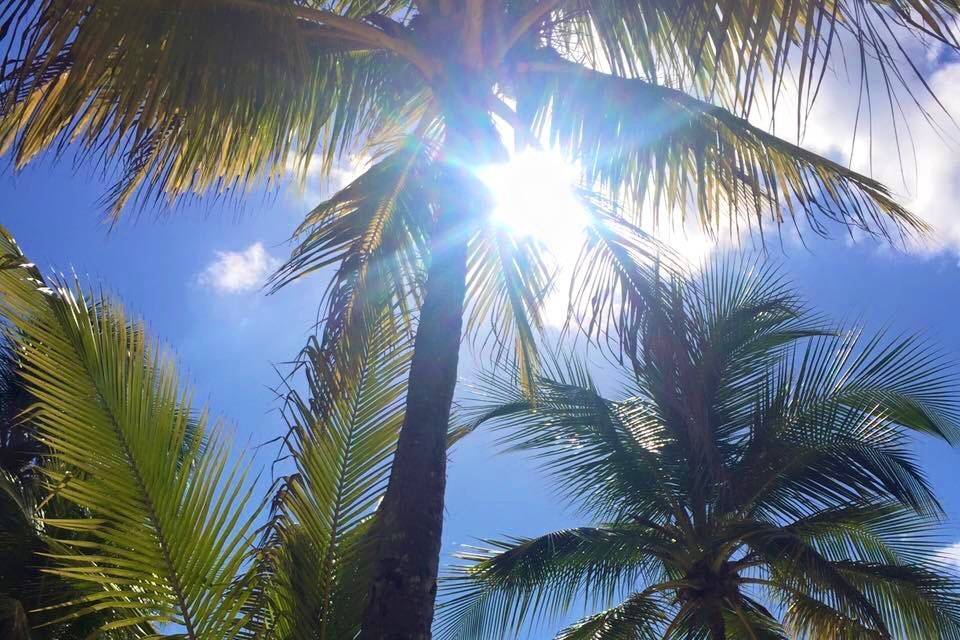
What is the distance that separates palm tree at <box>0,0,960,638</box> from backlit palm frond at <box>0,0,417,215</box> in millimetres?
14

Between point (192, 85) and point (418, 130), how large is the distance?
1.97 m

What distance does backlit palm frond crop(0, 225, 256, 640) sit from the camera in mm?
3301

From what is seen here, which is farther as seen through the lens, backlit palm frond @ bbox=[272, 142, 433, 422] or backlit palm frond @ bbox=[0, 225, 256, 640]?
backlit palm frond @ bbox=[272, 142, 433, 422]

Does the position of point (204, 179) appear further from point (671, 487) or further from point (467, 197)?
→ point (671, 487)

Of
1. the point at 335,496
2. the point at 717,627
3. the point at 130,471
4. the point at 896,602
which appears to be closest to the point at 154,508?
the point at 130,471

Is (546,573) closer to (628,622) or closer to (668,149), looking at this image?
(628,622)

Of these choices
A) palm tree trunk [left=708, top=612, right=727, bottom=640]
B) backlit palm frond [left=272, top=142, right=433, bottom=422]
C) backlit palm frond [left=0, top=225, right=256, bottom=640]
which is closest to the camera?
backlit palm frond [left=0, top=225, right=256, bottom=640]

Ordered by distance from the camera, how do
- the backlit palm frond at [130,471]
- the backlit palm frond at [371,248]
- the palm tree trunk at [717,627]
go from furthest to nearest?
the palm tree trunk at [717,627], the backlit palm frond at [371,248], the backlit palm frond at [130,471]

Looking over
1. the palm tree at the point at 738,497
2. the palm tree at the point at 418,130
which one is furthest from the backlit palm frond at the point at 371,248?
the palm tree at the point at 738,497

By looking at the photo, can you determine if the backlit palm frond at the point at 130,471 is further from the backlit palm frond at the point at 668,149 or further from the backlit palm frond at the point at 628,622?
the backlit palm frond at the point at 628,622

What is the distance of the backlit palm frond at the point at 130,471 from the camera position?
330 cm

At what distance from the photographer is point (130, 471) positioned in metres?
3.34

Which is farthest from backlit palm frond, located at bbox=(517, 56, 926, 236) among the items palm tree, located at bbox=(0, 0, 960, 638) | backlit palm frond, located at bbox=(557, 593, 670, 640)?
backlit palm frond, located at bbox=(557, 593, 670, 640)

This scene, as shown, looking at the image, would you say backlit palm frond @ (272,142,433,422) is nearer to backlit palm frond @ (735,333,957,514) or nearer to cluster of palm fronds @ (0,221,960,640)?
cluster of palm fronds @ (0,221,960,640)
